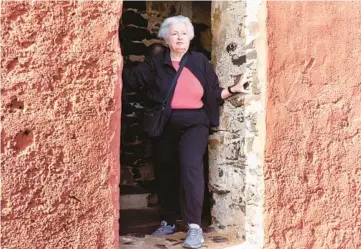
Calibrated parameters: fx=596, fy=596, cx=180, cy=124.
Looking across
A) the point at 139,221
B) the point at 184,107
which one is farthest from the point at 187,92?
the point at 139,221

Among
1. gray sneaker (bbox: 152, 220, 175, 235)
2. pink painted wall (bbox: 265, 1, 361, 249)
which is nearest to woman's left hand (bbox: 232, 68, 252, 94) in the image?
pink painted wall (bbox: 265, 1, 361, 249)

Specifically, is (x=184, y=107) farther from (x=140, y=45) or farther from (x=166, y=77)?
(x=140, y=45)

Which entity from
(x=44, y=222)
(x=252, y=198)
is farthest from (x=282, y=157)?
(x=44, y=222)

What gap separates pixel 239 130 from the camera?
3.79 meters

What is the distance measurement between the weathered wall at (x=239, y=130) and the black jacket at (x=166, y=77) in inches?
3.3

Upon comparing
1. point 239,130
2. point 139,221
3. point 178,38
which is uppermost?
point 178,38

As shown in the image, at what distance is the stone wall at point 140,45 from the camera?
5.14m

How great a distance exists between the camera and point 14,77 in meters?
2.86

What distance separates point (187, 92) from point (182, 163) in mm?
464

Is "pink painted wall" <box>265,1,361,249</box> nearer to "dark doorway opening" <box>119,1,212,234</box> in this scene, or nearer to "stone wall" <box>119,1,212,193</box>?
"dark doorway opening" <box>119,1,212,234</box>

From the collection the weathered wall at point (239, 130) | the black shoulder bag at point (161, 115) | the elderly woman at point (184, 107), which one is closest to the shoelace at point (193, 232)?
the elderly woman at point (184, 107)

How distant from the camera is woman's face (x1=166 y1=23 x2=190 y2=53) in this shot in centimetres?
391

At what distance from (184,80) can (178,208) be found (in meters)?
0.94

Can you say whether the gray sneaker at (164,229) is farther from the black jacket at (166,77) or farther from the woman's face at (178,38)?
the woman's face at (178,38)
